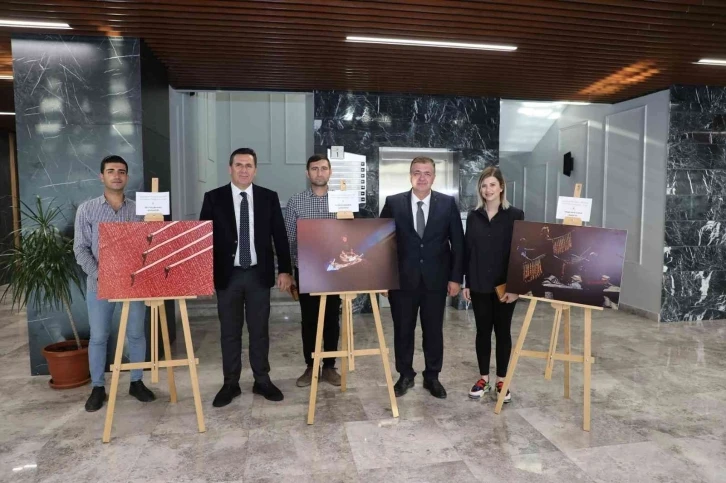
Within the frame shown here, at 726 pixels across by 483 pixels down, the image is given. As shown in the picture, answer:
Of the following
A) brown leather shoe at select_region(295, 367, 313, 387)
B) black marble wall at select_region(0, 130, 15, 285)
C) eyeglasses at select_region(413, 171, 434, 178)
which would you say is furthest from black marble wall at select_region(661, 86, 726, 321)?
black marble wall at select_region(0, 130, 15, 285)

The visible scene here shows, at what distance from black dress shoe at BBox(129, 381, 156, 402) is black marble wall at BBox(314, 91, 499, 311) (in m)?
3.01

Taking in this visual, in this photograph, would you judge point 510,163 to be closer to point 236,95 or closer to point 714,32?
point 714,32

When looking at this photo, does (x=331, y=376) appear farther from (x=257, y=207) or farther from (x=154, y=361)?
(x=257, y=207)

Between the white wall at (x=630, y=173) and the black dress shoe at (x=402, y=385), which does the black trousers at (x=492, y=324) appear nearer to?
the black dress shoe at (x=402, y=385)

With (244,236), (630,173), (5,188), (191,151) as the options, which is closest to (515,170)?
(630,173)

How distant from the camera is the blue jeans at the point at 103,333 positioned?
3.19 metres

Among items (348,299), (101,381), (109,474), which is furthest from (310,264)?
(101,381)

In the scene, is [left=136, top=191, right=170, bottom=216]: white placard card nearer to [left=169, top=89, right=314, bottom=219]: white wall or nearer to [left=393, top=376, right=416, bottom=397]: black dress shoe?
[left=393, top=376, right=416, bottom=397]: black dress shoe

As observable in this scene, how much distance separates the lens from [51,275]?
3398 mm

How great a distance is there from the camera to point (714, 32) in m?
3.84

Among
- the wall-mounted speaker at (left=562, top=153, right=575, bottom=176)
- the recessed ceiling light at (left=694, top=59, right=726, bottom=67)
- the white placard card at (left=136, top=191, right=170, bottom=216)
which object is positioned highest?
the recessed ceiling light at (left=694, top=59, right=726, bottom=67)

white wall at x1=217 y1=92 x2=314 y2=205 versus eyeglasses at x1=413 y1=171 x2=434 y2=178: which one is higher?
white wall at x1=217 y1=92 x2=314 y2=205

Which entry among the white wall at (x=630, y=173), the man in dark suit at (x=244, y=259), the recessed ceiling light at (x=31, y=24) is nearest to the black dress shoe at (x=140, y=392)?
the man in dark suit at (x=244, y=259)

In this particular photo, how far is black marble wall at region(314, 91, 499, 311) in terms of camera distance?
19.1ft
